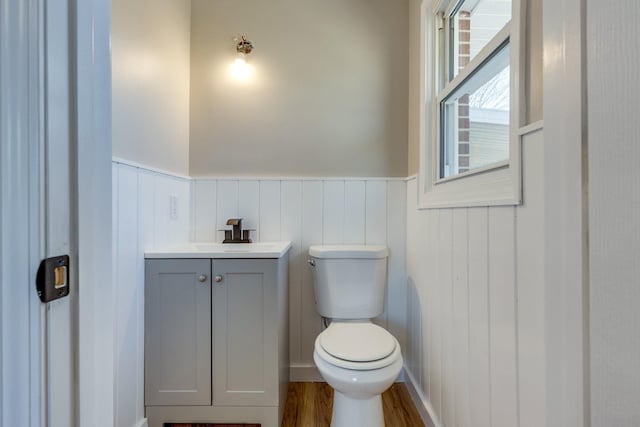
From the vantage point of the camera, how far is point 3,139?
1.15ft

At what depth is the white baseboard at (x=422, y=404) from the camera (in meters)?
1.38

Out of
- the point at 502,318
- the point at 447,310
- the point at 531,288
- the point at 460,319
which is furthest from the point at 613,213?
the point at 447,310

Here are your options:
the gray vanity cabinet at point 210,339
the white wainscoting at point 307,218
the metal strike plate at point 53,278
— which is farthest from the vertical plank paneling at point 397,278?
the metal strike plate at point 53,278

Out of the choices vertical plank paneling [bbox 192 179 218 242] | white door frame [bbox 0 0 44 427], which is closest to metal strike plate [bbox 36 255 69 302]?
→ white door frame [bbox 0 0 44 427]

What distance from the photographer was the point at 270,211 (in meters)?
1.91

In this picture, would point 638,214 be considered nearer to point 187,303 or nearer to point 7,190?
point 7,190

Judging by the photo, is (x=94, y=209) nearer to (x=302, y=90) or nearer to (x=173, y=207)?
(x=173, y=207)

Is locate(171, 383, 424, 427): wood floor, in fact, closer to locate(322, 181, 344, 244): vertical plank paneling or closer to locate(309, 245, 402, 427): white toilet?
locate(309, 245, 402, 427): white toilet

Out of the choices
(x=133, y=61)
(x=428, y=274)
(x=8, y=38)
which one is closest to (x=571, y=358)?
(x=8, y=38)

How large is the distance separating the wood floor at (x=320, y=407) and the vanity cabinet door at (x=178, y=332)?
0.21m

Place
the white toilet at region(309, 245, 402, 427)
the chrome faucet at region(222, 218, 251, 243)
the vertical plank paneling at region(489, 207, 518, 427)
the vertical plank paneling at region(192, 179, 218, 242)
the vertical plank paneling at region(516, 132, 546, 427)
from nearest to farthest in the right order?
the vertical plank paneling at region(516, 132, 546, 427)
the vertical plank paneling at region(489, 207, 518, 427)
the white toilet at region(309, 245, 402, 427)
the chrome faucet at region(222, 218, 251, 243)
the vertical plank paneling at region(192, 179, 218, 242)

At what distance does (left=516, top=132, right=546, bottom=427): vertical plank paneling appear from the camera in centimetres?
73

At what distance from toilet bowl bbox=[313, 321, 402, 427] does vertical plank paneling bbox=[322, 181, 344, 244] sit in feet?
2.06

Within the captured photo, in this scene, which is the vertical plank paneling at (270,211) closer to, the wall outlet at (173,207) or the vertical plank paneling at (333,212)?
the vertical plank paneling at (333,212)
